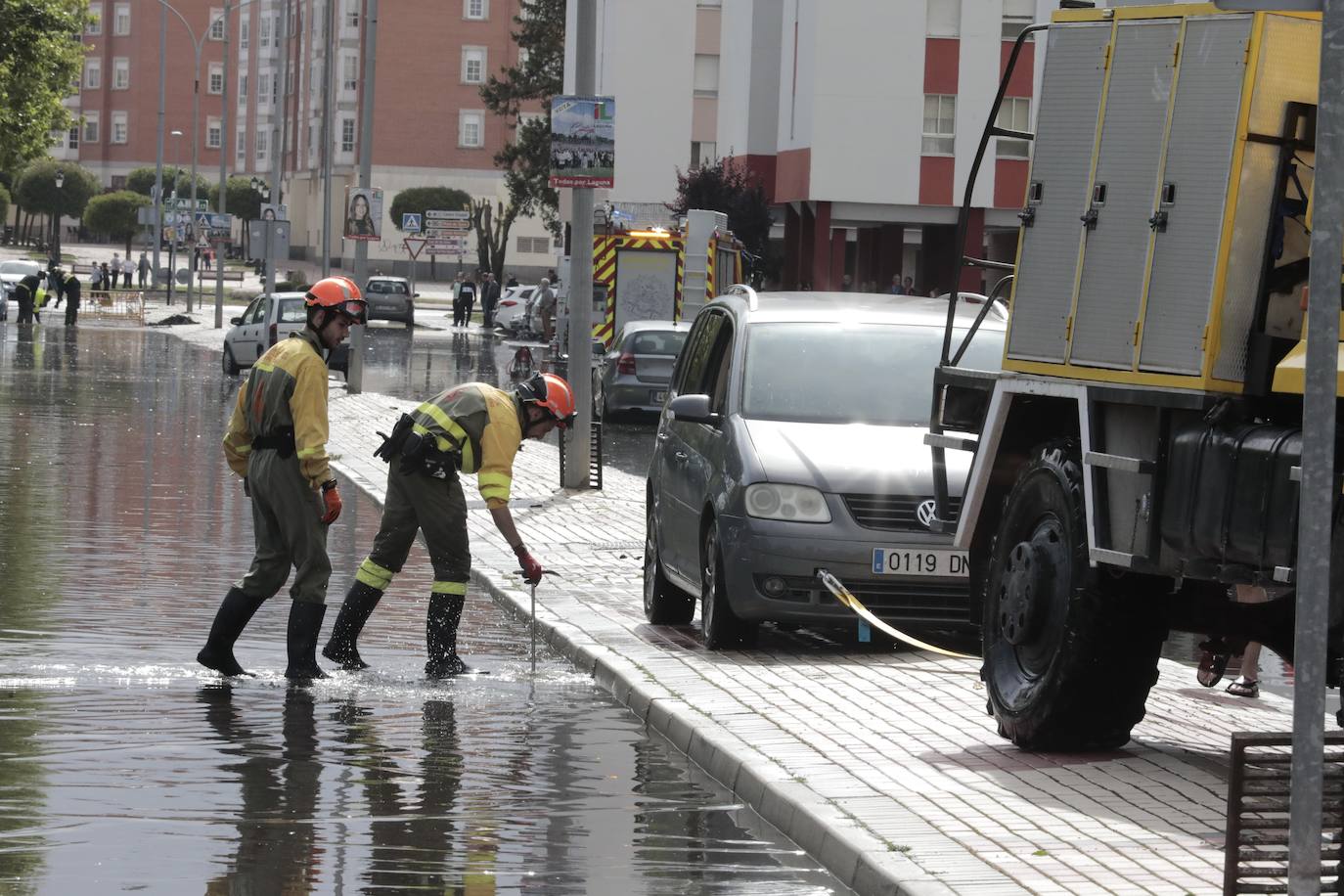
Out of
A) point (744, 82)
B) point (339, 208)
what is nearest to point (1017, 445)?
Result: point (744, 82)

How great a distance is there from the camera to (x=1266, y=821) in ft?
18.6

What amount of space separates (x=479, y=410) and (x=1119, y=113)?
3.83m

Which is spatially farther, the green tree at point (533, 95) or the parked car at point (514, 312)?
the green tree at point (533, 95)

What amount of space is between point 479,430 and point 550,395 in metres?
0.38

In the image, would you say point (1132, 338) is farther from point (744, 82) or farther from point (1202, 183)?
point (744, 82)

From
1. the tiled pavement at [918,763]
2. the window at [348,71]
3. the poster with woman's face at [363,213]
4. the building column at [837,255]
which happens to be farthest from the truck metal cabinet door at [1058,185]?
the window at [348,71]

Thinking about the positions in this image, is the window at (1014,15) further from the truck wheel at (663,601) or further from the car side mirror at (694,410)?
the car side mirror at (694,410)

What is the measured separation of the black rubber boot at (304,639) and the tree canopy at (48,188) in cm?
11348

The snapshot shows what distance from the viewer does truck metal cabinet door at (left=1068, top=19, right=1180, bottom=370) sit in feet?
26.6

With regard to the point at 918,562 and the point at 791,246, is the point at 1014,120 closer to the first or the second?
the point at 791,246

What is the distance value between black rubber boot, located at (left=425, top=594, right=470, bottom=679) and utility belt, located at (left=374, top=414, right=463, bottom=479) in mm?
584

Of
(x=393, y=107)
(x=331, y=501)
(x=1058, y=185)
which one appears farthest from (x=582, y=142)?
(x=393, y=107)

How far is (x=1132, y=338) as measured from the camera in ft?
26.6

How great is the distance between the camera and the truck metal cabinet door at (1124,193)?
8117mm
